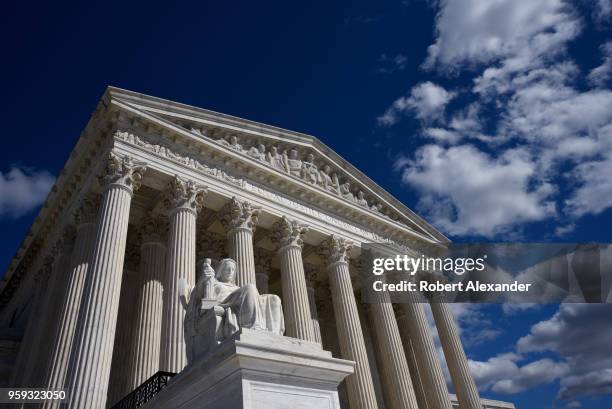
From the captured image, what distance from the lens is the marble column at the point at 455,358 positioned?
26.9 meters

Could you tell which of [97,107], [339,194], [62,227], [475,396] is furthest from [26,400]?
[475,396]

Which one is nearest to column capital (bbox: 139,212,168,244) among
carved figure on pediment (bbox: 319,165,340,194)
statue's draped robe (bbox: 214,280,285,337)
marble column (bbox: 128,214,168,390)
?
marble column (bbox: 128,214,168,390)

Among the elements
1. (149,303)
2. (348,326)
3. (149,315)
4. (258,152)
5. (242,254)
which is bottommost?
(348,326)

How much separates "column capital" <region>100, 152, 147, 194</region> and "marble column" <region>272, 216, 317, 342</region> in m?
7.82

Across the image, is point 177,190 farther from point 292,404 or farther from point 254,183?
point 292,404

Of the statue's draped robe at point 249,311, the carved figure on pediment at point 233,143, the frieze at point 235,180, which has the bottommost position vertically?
the statue's draped robe at point 249,311

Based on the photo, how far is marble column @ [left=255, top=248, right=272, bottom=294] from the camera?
83.4ft

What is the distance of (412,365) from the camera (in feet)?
99.5

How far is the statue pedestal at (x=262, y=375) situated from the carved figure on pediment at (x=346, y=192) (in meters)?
22.2

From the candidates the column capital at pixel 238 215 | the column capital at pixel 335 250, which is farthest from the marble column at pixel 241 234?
the column capital at pixel 335 250

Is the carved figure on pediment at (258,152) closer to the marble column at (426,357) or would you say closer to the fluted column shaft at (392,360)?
the fluted column shaft at (392,360)

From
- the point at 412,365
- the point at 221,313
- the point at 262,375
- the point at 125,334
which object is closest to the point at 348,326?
the point at 412,365
